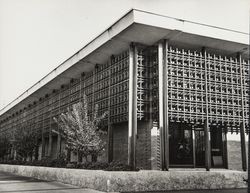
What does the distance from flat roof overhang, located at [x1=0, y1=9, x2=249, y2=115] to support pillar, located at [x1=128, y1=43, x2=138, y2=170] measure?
1.15 meters

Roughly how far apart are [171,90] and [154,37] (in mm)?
3709

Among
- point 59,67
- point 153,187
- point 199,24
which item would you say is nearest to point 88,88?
point 59,67

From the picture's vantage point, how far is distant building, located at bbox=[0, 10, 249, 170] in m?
22.2

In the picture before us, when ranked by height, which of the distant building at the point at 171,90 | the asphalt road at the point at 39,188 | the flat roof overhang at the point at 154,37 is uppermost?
the flat roof overhang at the point at 154,37

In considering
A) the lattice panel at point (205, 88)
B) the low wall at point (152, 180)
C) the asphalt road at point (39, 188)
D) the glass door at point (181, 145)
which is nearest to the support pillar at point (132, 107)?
the lattice panel at point (205, 88)

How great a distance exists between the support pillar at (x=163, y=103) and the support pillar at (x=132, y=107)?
1684 millimetres

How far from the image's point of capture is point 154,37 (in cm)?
2281

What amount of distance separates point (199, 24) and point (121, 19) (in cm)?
518

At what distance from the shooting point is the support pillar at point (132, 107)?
72.5ft

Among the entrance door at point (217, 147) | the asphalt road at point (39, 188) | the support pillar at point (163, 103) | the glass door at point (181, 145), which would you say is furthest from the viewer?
the entrance door at point (217, 147)

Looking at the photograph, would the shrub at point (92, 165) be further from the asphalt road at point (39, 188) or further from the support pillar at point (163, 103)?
the support pillar at point (163, 103)

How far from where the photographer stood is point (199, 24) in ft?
74.0

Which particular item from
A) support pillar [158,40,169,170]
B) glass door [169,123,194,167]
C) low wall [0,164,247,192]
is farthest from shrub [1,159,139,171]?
glass door [169,123,194,167]

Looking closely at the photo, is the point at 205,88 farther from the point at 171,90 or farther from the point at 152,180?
the point at 152,180
